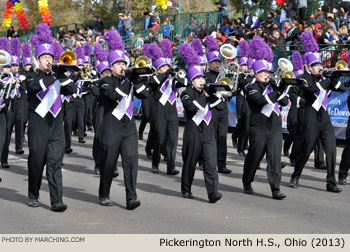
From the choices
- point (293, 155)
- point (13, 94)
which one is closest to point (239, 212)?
point (293, 155)

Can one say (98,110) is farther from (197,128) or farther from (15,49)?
(197,128)

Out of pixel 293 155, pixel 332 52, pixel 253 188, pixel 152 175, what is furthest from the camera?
pixel 332 52

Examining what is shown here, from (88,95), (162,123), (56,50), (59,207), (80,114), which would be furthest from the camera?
(88,95)

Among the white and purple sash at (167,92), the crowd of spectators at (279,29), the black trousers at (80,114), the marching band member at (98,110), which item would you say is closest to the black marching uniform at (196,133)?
the marching band member at (98,110)

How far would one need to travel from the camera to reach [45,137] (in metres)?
8.98

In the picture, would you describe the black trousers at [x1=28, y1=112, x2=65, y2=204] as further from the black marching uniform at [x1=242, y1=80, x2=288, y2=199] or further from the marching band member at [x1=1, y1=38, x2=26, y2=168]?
the marching band member at [x1=1, y1=38, x2=26, y2=168]

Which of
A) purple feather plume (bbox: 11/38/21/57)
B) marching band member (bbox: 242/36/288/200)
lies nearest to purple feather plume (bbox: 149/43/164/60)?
purple feather plume (bbox: 11/38/21/57)

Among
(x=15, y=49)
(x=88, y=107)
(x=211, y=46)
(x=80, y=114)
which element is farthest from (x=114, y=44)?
(x=88, y=107)

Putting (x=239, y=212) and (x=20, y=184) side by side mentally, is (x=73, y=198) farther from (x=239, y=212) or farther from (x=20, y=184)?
(x=239, y=212)

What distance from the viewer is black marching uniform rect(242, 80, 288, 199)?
32.8 ft

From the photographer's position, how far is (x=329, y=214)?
29.3ft

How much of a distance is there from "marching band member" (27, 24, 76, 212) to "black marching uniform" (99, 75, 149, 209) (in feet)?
1.67

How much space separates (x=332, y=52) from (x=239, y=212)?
9.53 meters

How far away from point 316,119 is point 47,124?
13.5ft
